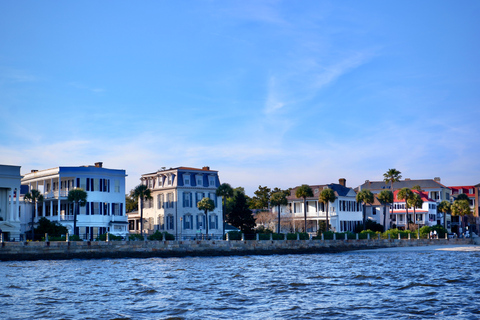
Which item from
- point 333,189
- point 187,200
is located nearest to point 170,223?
point 187,200

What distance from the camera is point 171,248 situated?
6009 centimetres

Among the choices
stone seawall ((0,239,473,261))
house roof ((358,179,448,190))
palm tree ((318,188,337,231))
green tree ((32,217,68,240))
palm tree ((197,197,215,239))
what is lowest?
stone seawall ((0,239,473,261))

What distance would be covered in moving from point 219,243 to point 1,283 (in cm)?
3513

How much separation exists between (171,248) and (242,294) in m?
35.6

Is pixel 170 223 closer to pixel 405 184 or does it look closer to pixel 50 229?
pixel 50 229

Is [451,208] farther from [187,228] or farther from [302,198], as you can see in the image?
[187,228]

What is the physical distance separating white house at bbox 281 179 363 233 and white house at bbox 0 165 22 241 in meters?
44.7

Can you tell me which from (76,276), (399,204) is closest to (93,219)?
(76,276)

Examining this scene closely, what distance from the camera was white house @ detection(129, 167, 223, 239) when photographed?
254ft

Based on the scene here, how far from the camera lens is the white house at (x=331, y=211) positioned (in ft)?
292

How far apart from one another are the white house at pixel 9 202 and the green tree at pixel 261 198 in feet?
174

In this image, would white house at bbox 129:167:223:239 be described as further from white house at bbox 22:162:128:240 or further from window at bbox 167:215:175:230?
white house at bbox 22:162:128:240

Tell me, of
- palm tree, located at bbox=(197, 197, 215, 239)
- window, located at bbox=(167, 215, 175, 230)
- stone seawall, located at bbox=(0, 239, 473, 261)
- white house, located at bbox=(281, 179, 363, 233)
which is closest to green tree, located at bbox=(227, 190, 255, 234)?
Answer: palm tree, located at bbox=(197, 197, 215, 239)

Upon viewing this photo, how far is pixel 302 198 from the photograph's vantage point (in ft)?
299
